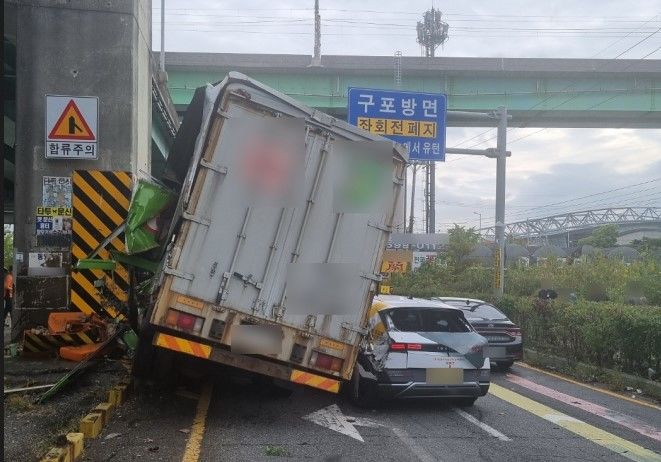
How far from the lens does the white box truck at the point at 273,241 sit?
→ 607 cm

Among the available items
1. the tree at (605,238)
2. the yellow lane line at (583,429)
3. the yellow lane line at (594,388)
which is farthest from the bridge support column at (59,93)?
the tree at (605,238)

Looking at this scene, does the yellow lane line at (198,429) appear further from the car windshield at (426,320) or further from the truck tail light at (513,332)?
the truck tail light at (513,332)

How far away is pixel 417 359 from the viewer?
7.63 meters

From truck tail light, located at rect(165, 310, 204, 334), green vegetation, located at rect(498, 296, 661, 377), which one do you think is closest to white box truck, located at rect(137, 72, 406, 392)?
truck tail light, located at rect(165, 310, 204, 334)

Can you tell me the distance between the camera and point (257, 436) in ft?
21.6

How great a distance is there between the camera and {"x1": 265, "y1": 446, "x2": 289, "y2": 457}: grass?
594 centimetres

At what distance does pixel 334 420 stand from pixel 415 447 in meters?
1.35

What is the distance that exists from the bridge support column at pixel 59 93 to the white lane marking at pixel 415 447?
559cm

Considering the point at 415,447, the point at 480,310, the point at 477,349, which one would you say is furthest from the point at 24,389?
the point at 480,310

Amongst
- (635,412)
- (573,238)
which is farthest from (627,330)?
(573,238)

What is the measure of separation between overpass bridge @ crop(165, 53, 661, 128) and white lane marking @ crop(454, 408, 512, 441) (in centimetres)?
1800

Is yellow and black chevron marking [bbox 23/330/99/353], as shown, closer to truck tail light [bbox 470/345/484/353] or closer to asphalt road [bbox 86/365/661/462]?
asphalt road [bbox 86/365/661/462]

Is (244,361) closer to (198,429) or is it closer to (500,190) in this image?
(198,429)

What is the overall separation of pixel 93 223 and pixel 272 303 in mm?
4580
